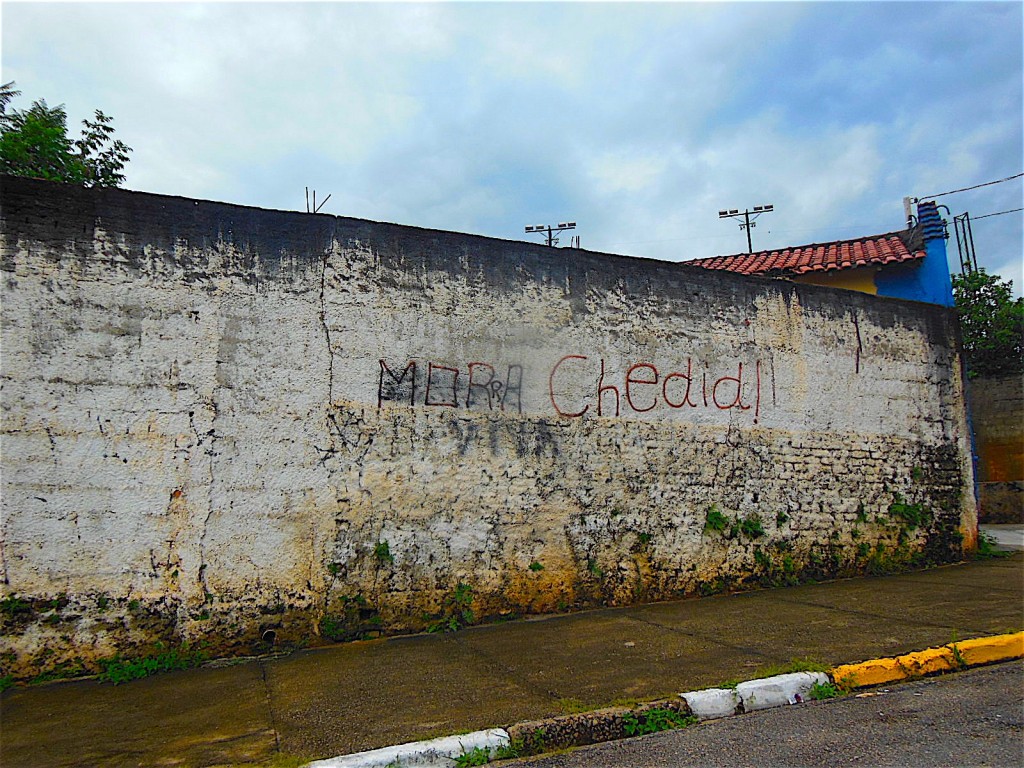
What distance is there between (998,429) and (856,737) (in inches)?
518

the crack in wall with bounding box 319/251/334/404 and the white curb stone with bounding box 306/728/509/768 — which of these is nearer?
the white curb stone with bounding box 306/728/509/768

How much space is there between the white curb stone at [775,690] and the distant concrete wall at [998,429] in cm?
A: 1106

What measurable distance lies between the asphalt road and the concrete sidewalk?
35cm

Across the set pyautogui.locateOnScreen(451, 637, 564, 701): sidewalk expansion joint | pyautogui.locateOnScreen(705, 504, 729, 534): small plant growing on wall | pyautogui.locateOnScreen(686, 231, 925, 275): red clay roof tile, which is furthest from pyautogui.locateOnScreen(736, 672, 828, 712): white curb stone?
pyautogui.locateOnScreen(686, 231, 925, 275): red clay roof tile

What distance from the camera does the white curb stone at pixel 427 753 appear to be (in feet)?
9.84

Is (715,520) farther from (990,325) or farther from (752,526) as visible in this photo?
Answer: (990,325)

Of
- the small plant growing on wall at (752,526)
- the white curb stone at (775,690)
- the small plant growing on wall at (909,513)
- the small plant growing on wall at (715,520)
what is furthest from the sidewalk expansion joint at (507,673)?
the small plant growing on wall at (909,513)

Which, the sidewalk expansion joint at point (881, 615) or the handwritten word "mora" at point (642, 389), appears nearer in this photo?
the sidewalk expansion joint at point (881, 615)

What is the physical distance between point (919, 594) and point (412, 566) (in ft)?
14.2

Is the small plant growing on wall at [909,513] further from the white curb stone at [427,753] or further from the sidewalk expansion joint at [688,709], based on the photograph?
the white curb stone at [427,753]

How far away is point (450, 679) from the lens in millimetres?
4113

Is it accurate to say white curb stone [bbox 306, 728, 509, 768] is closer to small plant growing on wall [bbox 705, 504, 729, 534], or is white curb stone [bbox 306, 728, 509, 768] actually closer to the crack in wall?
the crack in wall

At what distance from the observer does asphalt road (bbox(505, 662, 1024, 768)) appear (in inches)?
115

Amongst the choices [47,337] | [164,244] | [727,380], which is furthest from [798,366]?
[47,337]
